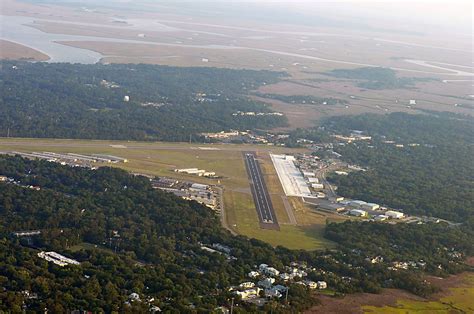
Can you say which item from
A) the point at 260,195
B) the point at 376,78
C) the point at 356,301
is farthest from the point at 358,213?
the point at 376,78

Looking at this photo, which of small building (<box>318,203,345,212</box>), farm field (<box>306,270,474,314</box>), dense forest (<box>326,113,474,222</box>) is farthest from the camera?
dense forest (<box>326,113,474,222</box>)

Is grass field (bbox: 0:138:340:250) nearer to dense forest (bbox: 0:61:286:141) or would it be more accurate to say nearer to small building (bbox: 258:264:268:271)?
dense forest (bbox: 0:61:286:141)

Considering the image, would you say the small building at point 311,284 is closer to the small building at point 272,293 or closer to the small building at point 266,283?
the small building at point 266,283

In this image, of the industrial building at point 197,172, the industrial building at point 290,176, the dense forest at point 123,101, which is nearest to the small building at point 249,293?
the industrial building at point 290,176

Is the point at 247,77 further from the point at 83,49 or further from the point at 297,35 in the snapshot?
the point at 297,35

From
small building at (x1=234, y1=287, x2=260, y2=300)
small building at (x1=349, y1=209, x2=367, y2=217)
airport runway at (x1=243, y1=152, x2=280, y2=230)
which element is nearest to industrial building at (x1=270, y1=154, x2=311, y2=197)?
airport runway at (x1=243, y1=152, x2=280, y2=230)

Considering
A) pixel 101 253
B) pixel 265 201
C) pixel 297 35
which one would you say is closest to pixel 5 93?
pixel 265 201

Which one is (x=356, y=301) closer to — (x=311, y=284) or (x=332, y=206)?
(x=311, y=284)
